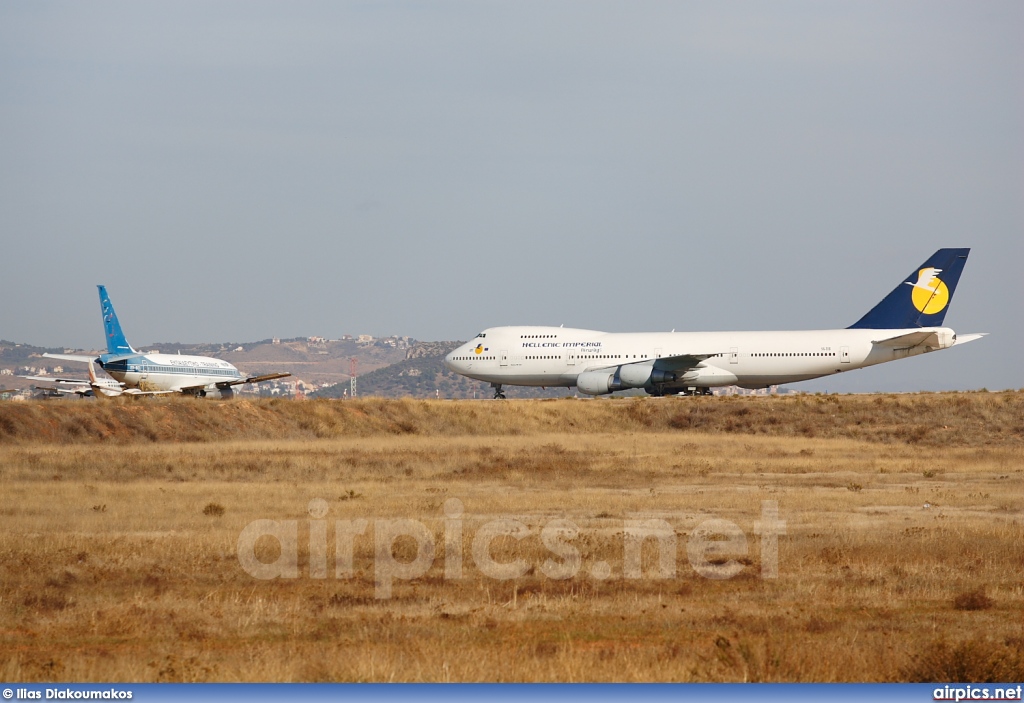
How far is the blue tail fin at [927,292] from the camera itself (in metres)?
65.4

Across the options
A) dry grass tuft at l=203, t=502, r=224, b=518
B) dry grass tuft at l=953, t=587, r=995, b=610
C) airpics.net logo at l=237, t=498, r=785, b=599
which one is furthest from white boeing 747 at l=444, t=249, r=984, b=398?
dry grass tuft at l=953, t=587, r=995, b=610

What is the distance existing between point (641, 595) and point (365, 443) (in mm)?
30149

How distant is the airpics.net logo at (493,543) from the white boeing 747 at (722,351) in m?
43.3

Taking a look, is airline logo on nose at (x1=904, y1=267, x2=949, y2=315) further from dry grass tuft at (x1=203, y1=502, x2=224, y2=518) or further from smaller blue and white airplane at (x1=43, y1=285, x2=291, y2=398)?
dry grass tuft at (x1=203, y1=502, x2=224, y2=518)

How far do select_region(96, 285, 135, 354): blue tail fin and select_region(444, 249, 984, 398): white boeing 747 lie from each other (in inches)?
768

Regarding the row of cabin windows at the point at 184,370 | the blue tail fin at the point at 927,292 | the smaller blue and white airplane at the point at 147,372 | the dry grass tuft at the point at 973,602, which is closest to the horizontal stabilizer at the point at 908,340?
the blue tail fin at the point at 927,292

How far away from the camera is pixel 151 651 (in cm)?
1118

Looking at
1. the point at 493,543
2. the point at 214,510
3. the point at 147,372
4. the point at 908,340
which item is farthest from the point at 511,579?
the point at 147,372

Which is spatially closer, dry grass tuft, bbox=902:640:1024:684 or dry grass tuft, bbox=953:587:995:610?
dry grass tuft, bbox=902:640:1024:684

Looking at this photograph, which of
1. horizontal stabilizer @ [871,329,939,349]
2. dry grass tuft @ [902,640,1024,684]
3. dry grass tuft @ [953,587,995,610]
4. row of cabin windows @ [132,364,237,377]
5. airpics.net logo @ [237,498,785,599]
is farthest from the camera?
row of cabin windows @ [132,364,237,377]

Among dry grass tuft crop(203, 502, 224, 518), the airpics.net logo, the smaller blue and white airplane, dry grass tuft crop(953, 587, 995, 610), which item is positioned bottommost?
dry grass tuft crop(953, 587, 995, 610)

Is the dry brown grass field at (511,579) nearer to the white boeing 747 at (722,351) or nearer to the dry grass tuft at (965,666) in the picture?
the dry grass tuft at (965,666)

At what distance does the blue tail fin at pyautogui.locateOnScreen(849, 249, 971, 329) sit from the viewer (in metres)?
65.4

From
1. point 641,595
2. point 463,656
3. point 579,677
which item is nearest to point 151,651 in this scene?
point 463,656
